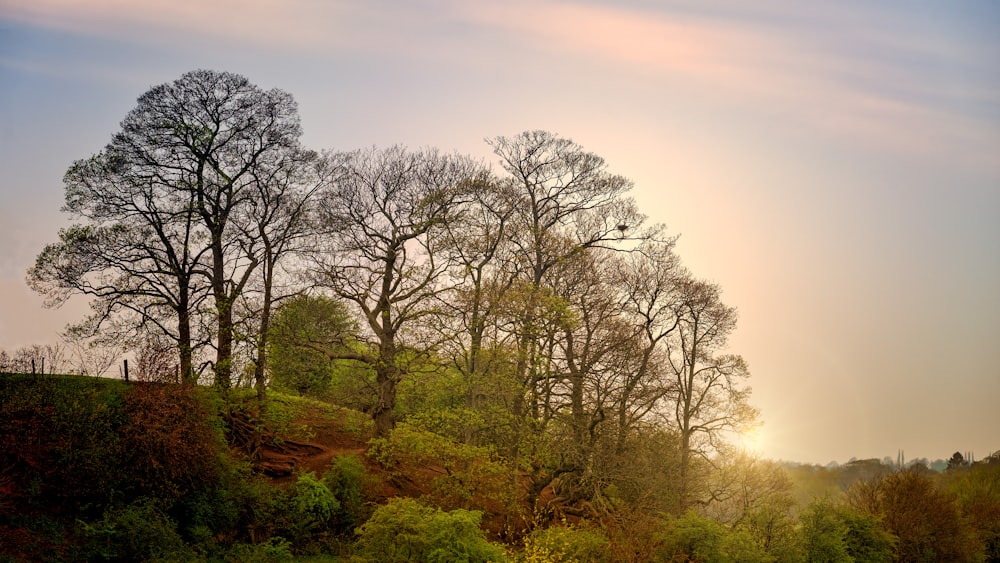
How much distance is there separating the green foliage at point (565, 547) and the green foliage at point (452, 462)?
9.38ft

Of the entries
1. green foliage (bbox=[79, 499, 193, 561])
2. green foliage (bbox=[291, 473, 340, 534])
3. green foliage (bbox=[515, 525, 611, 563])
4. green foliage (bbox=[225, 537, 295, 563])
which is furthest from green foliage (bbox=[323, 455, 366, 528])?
green foliage (bbox=[515, 525, 611, 563])

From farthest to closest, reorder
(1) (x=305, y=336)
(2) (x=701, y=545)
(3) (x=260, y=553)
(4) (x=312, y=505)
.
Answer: (1) (x=305, y=336)
(4) (x=312, y=505)
(2) (x=701, y=545)
(3) (x=260, y=553)

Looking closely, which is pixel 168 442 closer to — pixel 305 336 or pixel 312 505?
pixel 312 505

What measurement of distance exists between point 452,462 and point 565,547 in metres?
5.85

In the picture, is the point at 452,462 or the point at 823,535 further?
the point at 823,535

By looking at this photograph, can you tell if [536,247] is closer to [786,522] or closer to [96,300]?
[786,522]

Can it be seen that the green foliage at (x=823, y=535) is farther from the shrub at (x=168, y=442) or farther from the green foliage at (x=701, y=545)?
the shrub at (x=168, y=442)

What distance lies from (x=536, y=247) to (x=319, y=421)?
11122mm

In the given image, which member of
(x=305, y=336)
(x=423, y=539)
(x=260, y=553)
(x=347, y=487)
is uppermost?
(x=305, y=336)

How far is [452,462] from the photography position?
26781mm

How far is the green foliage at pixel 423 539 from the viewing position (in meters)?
20.0

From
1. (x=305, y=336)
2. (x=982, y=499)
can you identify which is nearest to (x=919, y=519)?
(x=982, y=499)

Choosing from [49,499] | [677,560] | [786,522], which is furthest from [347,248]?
[786,522]

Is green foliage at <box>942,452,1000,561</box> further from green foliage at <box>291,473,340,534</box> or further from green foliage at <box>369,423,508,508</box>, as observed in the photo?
green foliage at <box>291,473,340,534</box>
